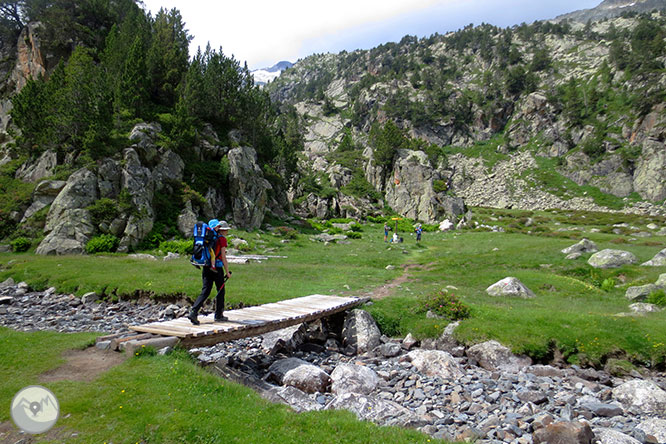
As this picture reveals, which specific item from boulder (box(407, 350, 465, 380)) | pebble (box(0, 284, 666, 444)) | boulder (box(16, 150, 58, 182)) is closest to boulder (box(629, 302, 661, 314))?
pebble (box(0, 284, 666, 444))

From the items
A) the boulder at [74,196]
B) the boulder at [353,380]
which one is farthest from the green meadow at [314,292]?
the boulder at [74,196]

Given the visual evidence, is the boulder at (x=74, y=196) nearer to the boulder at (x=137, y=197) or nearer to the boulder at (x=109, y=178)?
the boulder at (x=109, y=178)

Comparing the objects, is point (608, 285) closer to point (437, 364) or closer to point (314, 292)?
point (437, 364)

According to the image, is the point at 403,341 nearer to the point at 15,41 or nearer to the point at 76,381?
the point at 76,381

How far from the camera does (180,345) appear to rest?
10664 millimetres

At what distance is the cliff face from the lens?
323ft

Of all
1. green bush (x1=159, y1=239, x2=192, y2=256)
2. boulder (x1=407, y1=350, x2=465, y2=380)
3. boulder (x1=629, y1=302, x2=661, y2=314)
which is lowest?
boulder (x1=629, y1=302, x2=661, y2=314)

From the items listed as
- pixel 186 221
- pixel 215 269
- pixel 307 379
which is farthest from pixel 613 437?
pixel 186 221

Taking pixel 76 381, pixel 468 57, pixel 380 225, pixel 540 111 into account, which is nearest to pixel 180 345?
pixel 76 381

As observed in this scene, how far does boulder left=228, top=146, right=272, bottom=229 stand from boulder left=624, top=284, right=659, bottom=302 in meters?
45.1

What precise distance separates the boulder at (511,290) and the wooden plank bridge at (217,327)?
43.8 ft

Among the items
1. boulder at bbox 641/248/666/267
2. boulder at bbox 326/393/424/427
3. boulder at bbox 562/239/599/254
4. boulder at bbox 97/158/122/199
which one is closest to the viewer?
boulder at bbox 326/393/424/427

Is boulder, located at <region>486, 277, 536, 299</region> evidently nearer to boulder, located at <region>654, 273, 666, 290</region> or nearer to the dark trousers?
boulder, located at <region>654, 273, 666, 290</region>

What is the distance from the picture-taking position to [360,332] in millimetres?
16688
